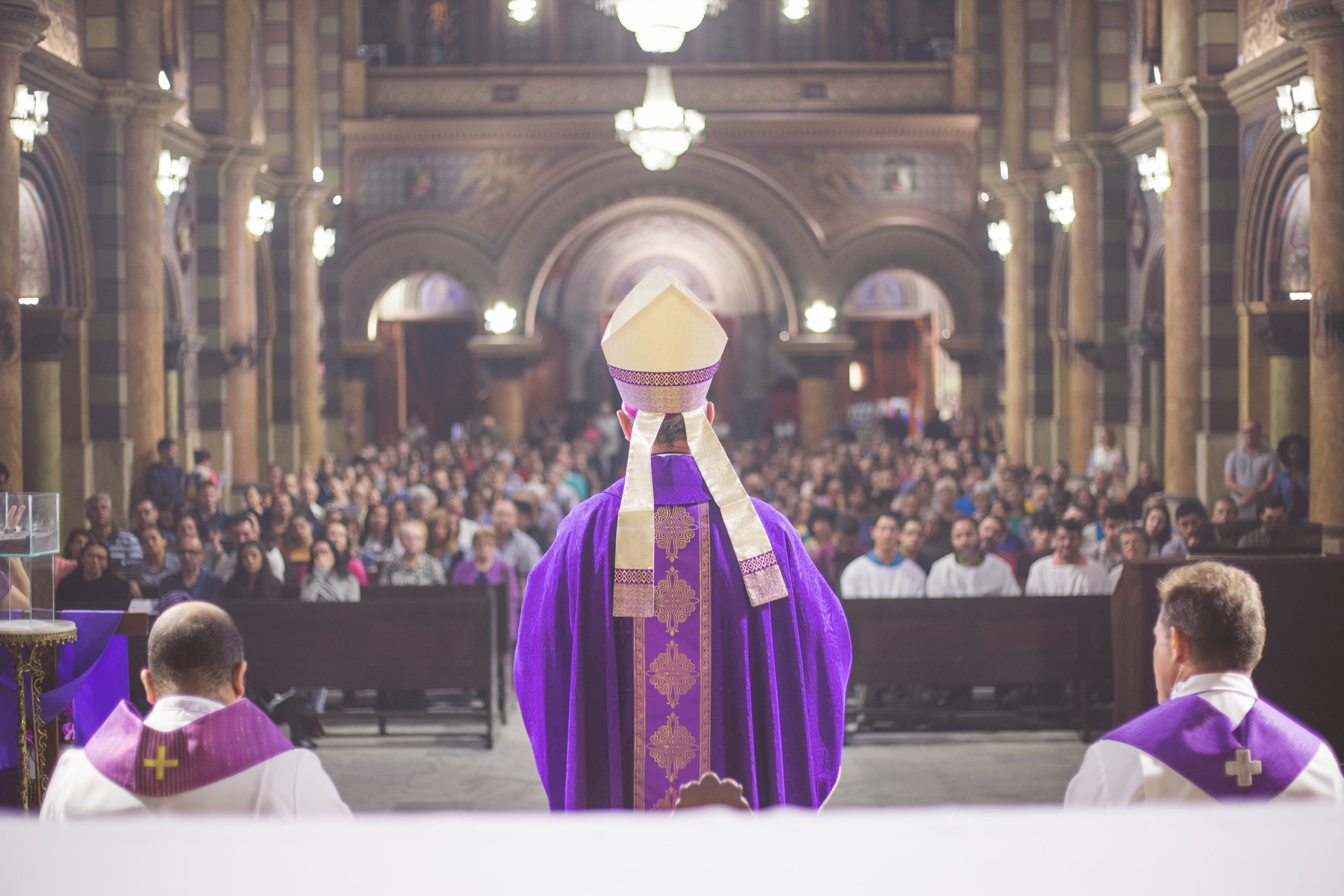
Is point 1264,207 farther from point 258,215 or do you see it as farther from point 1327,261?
point 258,215

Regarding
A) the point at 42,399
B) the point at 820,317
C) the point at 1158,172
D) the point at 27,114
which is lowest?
the point at 42,399

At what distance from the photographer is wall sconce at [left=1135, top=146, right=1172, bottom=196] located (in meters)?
15.2

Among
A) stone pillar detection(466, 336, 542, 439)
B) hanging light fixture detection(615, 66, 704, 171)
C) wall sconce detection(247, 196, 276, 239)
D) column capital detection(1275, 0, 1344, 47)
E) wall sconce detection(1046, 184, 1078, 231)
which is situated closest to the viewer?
column capital detection(1275, 0, 1344, 47)

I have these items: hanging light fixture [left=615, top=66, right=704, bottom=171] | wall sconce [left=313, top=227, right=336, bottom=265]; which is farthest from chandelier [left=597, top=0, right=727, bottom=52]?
wall sconce [left=313, top=227, right=336, bottom=265]

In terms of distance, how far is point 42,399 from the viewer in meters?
14.0

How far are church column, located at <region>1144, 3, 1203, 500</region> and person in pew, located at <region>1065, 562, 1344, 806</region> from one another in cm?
1259

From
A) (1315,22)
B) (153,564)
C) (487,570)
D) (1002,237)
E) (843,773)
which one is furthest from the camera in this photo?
(1002,237)

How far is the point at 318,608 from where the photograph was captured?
909 cm

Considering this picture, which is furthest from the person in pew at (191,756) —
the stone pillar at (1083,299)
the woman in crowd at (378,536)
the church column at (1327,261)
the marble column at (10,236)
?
the stone pillar at (1083,299)

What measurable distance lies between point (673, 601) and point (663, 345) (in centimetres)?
71

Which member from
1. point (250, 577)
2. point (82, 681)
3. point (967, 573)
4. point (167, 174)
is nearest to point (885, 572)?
point (967, 573)

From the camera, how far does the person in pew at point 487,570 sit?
33.6 ft

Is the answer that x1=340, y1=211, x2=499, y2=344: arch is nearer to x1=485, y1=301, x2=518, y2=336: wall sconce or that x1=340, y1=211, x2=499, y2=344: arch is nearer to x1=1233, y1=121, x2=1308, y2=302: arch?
x1=485, y1=301, x2=518, y2=336: wall sconce

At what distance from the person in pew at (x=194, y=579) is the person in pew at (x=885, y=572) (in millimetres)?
4017
